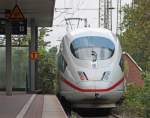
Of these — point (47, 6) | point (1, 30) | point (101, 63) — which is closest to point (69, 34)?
point (101, 63)

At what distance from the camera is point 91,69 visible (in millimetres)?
22250

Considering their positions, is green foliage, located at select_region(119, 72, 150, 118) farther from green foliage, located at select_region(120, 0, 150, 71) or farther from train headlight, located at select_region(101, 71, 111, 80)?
green foliage, located at select_region(120, 0, 150, 71)

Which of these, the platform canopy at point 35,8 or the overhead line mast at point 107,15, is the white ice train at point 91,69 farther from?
the overhead line mast at point 107,15

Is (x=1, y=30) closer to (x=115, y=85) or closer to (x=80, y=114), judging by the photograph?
(x=80, y=114)

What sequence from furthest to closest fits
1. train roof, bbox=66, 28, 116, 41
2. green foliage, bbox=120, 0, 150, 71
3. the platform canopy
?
green foliage, bbox=120, 0, 150, 71 < the platform canopy < train roof, bbox=66, 28, 116, 41

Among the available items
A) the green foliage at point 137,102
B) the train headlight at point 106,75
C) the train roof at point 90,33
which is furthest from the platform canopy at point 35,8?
the train headlight at point 106,75

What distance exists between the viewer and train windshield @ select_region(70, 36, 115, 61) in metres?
22.9

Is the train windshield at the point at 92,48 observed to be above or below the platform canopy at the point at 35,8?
below

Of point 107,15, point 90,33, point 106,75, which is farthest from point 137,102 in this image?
point 107,15

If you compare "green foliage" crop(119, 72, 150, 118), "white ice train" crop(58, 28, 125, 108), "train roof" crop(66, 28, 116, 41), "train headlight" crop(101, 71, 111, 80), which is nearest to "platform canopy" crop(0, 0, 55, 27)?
"train roof" crop(66, 28, 116, 41)

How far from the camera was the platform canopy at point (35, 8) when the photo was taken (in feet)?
103

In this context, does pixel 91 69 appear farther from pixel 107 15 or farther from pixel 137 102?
pixel 107 15

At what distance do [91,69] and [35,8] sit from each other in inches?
527

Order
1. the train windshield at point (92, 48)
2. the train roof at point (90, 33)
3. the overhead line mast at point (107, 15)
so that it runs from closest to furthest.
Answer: the train windshield at point (92, 48) → the train roof at point (90, 33) → the overhead line mast at point (107, 15)
